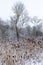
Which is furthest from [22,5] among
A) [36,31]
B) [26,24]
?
[36,31]

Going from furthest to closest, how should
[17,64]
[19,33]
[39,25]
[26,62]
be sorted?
[39,25] → [19,33] → [26,62] → [17,64]

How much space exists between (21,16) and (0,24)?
1986mm

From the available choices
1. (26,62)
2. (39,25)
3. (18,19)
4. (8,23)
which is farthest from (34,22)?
(26,62)

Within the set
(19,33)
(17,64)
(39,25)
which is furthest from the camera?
(39,25)

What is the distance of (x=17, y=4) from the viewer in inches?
546

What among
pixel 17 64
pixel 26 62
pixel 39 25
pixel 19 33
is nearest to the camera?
pixel 17 64

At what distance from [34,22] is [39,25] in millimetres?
602

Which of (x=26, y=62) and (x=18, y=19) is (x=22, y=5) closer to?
(x=18, y=19)

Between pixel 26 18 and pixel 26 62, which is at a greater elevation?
pixel 26 18

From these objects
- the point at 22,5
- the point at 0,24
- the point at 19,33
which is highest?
the point at 22,5

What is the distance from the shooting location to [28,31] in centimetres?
1395

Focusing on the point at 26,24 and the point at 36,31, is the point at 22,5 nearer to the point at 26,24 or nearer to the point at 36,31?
the point at 26,24

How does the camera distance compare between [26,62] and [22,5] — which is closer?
[26,62]

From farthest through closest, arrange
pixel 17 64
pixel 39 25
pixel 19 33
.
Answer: pixel 39 25 < pixel 19 33 < pixel 17 64
